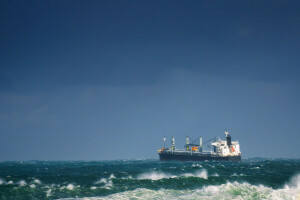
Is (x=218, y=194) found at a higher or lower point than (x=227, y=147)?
lower

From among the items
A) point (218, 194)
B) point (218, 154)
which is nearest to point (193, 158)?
point (218, 154)

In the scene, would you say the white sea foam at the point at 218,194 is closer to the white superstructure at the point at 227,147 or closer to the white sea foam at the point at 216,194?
the white sea foam at the point at 216,194

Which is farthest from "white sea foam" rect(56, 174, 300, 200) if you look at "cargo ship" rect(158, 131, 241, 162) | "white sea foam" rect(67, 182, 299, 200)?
"cargo ship" rect(158, 131, 241, 162)

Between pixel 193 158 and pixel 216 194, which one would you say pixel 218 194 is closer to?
pixel 216 194

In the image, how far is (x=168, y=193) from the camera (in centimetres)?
2447

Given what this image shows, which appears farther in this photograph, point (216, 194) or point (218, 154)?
point (218, 154)

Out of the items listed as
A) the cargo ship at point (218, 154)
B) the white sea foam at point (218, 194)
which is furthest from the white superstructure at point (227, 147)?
the white sea foam at point (218, 194)

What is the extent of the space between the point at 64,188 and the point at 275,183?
22807 mm

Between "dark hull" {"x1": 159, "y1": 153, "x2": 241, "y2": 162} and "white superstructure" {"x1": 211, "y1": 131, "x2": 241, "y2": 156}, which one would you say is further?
"white superstructure" {"x1": 211, "y1": 131, "x2": 241, "y2": 156}

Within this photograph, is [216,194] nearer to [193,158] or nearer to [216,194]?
[216,194]

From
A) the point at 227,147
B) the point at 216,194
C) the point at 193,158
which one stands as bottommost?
the point at 216,194

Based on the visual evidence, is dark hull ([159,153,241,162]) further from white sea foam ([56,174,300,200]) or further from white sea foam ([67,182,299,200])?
white sea foam ([67,182,299,200])

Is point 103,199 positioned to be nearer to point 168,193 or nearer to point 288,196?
point 168,193

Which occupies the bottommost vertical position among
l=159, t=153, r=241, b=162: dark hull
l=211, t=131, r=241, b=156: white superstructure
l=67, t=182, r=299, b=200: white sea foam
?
l=67, t=182, r=299, b=200: white sea foam
